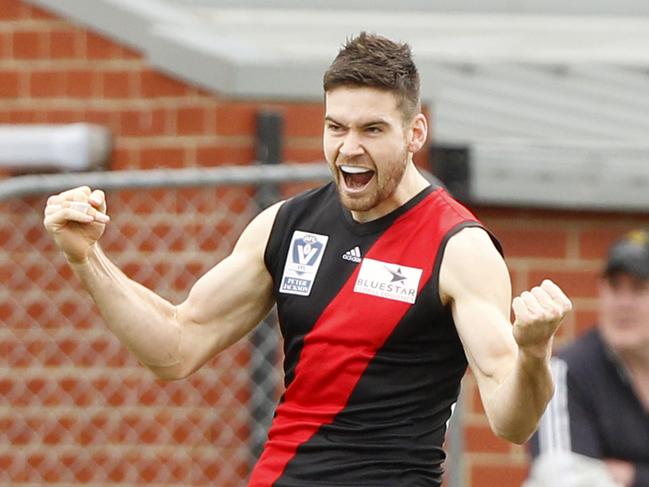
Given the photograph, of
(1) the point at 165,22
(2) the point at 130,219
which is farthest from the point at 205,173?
(1) the point at 165,22

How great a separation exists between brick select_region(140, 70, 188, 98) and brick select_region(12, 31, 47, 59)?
0.44m

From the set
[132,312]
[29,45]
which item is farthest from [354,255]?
[29,45]

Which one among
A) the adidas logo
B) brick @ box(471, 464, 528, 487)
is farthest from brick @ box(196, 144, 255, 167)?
the adidas logo

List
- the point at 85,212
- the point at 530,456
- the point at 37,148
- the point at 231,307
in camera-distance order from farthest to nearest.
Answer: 1. the point at 37,148
2. the point at 530,456
3. the point at 231,307
4. the point at 85,212

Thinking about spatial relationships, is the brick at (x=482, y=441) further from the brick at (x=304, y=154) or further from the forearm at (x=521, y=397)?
the forearm at (x=521, y=397)

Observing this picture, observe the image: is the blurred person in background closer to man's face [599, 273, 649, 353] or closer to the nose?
man's face [599, 273, 649, 353]

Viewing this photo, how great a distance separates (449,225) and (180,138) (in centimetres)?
260

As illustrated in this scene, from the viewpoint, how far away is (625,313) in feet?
21.3

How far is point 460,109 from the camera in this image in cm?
722

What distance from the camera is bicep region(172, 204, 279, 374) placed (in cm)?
517

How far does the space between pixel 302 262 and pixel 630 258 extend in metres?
1.88

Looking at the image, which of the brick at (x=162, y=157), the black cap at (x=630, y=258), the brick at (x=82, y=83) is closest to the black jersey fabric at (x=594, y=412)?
the black cap at (x=630, y=258)

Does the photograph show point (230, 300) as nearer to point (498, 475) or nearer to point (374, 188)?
point (374, 188)

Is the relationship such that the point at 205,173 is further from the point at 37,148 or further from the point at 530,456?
the point at 530,456
